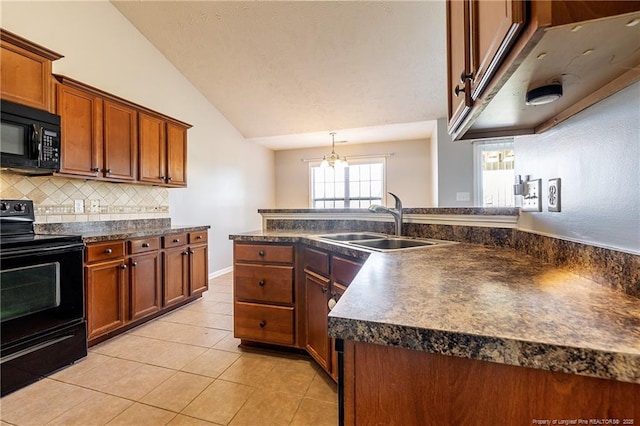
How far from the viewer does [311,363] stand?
192cm

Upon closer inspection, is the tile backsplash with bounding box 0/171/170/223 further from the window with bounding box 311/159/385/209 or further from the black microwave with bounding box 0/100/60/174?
the window with bounding box 311/159/385/209

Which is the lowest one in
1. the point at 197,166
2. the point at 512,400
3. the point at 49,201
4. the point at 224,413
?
the point at 224,413

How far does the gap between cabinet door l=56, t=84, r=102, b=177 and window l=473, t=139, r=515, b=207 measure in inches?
175

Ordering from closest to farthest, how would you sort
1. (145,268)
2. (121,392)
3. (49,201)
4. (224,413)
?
(224,413) → (121,392) → (49,201) → (145,268)

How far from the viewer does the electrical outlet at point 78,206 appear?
2555 mm

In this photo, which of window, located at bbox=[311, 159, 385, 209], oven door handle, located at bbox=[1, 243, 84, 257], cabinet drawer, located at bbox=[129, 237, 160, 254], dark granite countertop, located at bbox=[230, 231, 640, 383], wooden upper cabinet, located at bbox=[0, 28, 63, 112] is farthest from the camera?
window, located at bbox=[311, 159, 385, 209]

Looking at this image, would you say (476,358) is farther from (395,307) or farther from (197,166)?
(197,166)

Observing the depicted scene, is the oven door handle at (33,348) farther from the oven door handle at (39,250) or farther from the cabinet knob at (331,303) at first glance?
the cabinet knob at (331,303)

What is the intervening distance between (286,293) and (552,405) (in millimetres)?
1649

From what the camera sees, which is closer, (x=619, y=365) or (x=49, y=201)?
(x=619, y=365)

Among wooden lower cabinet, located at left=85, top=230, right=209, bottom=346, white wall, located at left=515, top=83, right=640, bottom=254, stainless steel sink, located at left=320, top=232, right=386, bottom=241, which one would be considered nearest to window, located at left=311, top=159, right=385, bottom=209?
wooden lower cabinet, located at left=85, top=230, right=209, bottom=346

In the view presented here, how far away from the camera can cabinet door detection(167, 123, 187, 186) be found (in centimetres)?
317

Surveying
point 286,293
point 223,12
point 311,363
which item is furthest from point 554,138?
point 223,12

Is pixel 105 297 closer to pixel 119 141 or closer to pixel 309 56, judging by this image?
pixel 119 141
